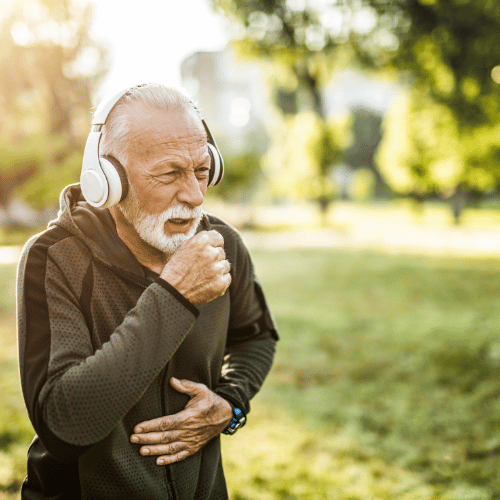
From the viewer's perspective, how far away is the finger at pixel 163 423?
1.52 m

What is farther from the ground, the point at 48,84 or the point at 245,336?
the point at 48,84

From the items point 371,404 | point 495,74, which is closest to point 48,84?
point 495,74

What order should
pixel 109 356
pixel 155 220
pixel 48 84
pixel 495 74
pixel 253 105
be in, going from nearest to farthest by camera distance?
pixel 109 356 < pixel 155 220 < pixel 495 74 < pixel 48 84 < pixel 253 105

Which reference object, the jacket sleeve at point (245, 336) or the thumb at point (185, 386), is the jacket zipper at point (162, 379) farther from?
the jacket sleeve at point (245, 336)

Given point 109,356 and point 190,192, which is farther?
point 190,192

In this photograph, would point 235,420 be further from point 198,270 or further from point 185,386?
point 198,270

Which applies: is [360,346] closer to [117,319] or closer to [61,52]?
[117,319]

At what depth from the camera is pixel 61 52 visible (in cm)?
1381

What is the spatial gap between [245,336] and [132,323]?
0.80m

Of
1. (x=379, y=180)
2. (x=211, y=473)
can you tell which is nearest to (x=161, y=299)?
(x=211, y=473)

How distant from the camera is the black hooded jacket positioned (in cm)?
126

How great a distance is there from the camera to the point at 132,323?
1.28 meters

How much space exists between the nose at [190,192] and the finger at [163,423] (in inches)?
28.7

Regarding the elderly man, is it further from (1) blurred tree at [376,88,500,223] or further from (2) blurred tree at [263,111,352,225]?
(2) blurred tree at [263,111,352,225]
